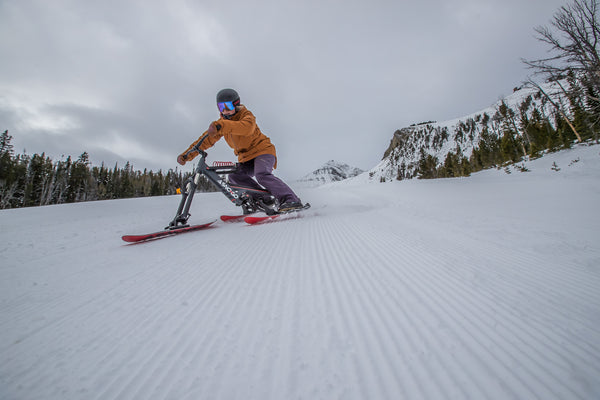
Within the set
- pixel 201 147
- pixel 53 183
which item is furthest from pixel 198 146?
pixel 53 183

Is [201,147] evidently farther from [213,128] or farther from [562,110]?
[562,110]

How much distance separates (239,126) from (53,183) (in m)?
48.7

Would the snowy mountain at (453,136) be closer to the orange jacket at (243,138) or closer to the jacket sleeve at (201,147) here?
the orange jacket at (243,138)

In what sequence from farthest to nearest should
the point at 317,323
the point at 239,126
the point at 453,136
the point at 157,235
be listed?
the point at 453,136 → the point at 239,126 → the point at 157,235 → the point at 317,323

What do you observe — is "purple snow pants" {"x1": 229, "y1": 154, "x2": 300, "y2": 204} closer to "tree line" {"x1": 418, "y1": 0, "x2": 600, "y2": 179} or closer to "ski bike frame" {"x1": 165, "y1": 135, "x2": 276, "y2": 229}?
"ski bike frame" {"x1": 165, "y1": 135, "x2": 276, "y2": 229}

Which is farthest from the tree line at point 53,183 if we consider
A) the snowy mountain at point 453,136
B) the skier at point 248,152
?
the snowy mountain at point 453,136

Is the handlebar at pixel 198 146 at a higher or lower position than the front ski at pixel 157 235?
higher

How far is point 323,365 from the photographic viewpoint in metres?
0.69

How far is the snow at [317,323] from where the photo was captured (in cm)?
65

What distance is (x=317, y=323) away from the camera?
0.90 m

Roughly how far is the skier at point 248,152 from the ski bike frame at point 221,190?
4.9 inches

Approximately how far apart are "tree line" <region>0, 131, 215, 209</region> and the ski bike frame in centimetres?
2138

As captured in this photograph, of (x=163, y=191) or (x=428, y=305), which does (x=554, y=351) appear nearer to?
(x=428, y=305)

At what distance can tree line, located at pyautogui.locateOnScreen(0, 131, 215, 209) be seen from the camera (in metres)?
29.2
